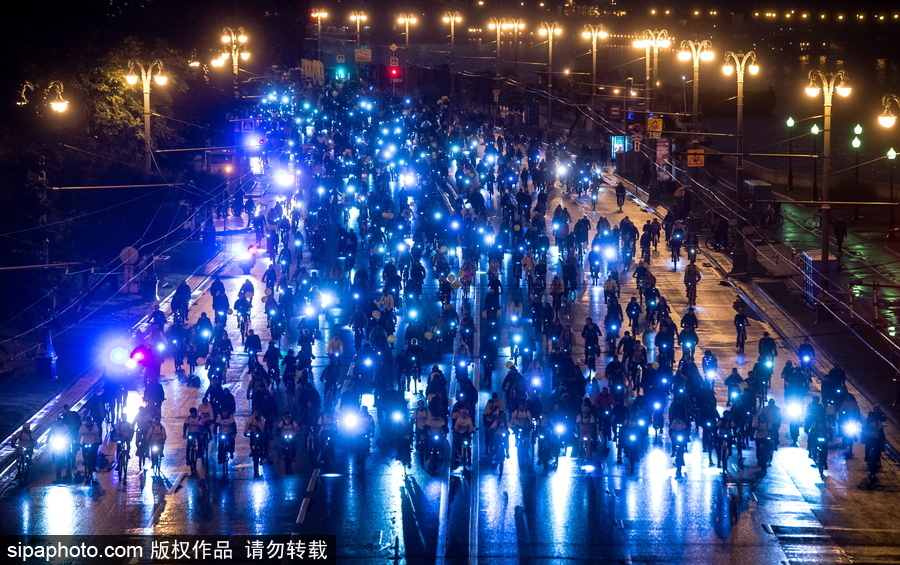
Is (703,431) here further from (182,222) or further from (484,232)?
(182,222)

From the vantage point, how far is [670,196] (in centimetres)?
4928

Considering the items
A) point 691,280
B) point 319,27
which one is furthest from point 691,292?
point 319,27

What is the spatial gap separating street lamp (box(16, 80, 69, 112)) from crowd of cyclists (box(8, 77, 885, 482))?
219 inches

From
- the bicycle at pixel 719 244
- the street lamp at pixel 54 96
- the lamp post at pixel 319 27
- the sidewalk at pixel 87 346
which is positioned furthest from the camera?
the lamp post at pixel 319 27

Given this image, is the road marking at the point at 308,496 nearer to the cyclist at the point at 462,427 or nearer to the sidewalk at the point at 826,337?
the cyclist at the point at 462,427

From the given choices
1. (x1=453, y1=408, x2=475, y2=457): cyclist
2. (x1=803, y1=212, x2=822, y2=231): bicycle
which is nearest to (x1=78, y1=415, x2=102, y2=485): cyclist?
(x1=453, y1=408, x2=475, y2=457): cyclist

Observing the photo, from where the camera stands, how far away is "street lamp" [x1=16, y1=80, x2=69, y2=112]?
30453 mm

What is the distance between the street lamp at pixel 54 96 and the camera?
30.5 meters

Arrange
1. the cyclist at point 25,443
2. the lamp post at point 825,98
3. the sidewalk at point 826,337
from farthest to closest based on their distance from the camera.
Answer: the lamp post at point 825,98 → the sidewalk at point 826,337 → the cyclist at point 25,443

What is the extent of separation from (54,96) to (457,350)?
1425 centimetres

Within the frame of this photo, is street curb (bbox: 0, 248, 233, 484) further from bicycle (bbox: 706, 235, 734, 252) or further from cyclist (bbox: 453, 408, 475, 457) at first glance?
bicycle (bbox: 706, 235, 734, 252)

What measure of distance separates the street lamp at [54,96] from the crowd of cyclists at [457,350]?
5.57m

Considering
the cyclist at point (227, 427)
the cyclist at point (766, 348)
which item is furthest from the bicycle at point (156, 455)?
the cyclist at point (766, 348)

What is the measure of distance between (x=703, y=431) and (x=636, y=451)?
1.32 metres
